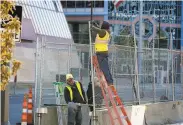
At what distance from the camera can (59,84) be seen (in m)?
12.3

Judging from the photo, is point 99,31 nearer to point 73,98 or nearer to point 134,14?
point 73,98

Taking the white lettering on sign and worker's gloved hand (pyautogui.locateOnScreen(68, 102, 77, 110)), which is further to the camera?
the white lettering on sign

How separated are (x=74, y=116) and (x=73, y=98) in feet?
1.49

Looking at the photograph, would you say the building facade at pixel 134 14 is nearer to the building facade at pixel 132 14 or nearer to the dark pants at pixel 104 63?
the building facade at pixel 132 14

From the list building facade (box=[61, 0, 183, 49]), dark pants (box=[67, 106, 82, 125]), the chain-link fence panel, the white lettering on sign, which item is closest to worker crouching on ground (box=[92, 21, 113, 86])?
dark pants (box=[67, 106, 82, 125])

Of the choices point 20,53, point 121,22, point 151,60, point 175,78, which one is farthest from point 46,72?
point 121,22

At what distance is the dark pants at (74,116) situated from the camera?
11.7 meters

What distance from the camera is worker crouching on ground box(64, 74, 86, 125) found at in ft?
38.5

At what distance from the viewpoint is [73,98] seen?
11844 millimetres

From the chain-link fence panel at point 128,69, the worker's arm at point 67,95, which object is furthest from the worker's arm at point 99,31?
the worker's arm at point 67,95

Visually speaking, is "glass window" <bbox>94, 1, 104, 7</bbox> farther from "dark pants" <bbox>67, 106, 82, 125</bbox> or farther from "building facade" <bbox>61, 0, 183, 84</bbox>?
"dark pants" <bbox>67, 106, 82, 125</bbox>

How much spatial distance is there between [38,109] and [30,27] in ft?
111

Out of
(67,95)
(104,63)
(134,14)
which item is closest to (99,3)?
(134,14)

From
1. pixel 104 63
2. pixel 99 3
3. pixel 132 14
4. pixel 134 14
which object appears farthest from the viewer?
pixel 99 3
